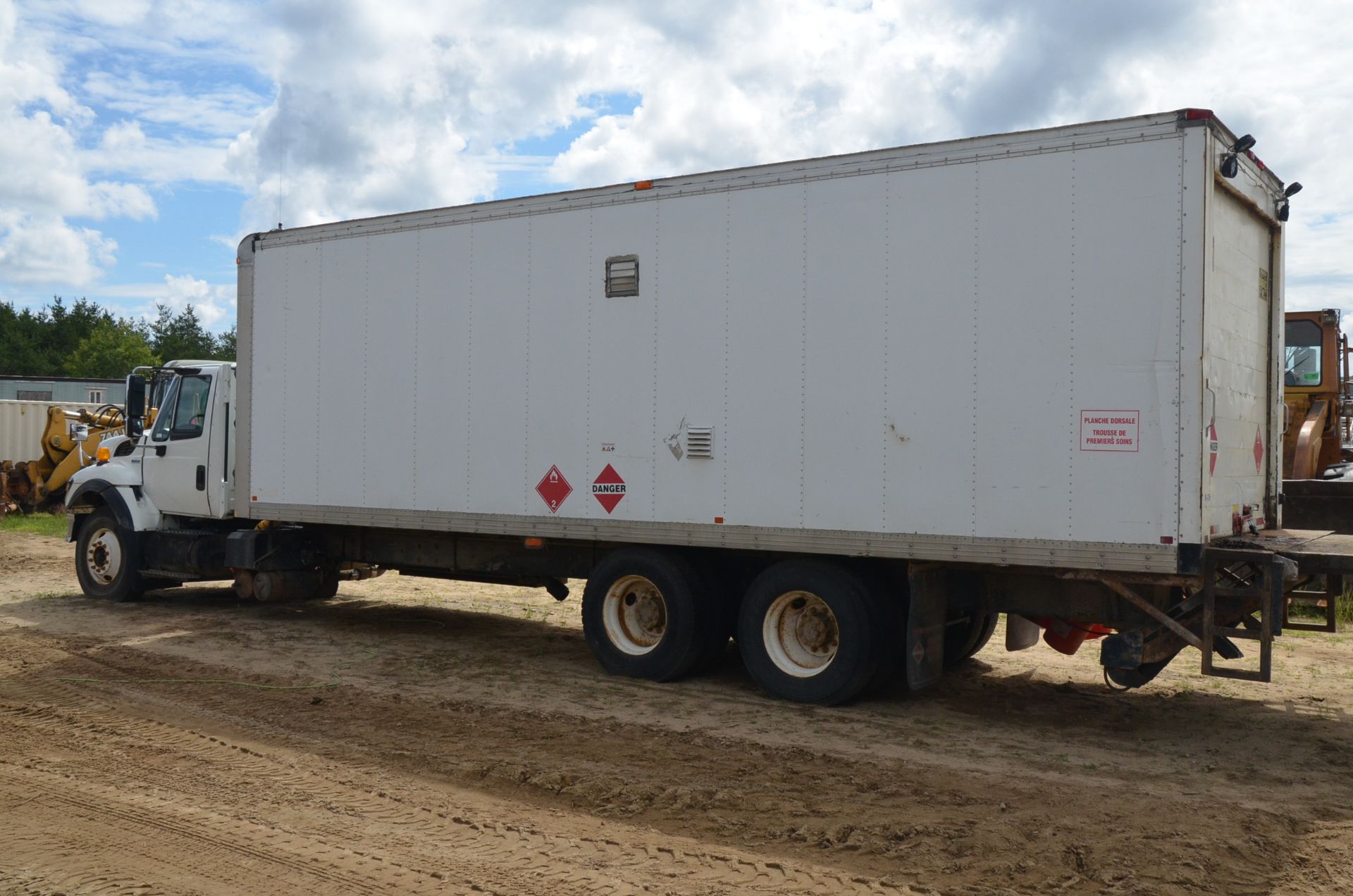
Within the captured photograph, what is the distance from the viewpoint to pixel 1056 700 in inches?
352

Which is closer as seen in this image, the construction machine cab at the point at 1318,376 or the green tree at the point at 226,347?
the construction machine cab at the point at 1318,376

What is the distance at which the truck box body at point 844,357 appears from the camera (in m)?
7.20

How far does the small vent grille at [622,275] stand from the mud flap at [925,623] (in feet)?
10.4

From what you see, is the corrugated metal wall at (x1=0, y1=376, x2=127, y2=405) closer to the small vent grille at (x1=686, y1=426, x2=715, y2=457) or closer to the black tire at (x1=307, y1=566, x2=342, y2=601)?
the black tire at (x1=307, y1=566, x2=342, y2=601)

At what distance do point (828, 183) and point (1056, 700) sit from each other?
4393 mm

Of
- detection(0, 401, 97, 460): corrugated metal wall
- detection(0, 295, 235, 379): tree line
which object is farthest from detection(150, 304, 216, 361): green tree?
detection(0, 401, 97, 460): corrugated metal wall

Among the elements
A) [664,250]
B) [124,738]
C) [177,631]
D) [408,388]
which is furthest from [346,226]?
[124,738]

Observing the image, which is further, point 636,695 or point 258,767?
point 636,695

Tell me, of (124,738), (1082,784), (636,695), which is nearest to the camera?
(1082,784)

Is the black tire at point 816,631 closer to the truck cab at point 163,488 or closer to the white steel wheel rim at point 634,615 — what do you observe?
the white steel wheel rim at point 634,615

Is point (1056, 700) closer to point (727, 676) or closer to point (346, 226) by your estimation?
point (727, 676)

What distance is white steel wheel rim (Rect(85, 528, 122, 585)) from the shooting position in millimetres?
13359

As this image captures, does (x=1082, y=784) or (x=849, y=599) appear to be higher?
(x=849, y=599)

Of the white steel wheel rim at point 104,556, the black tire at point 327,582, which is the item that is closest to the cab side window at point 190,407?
the white steel wheel rim at point 104,556
